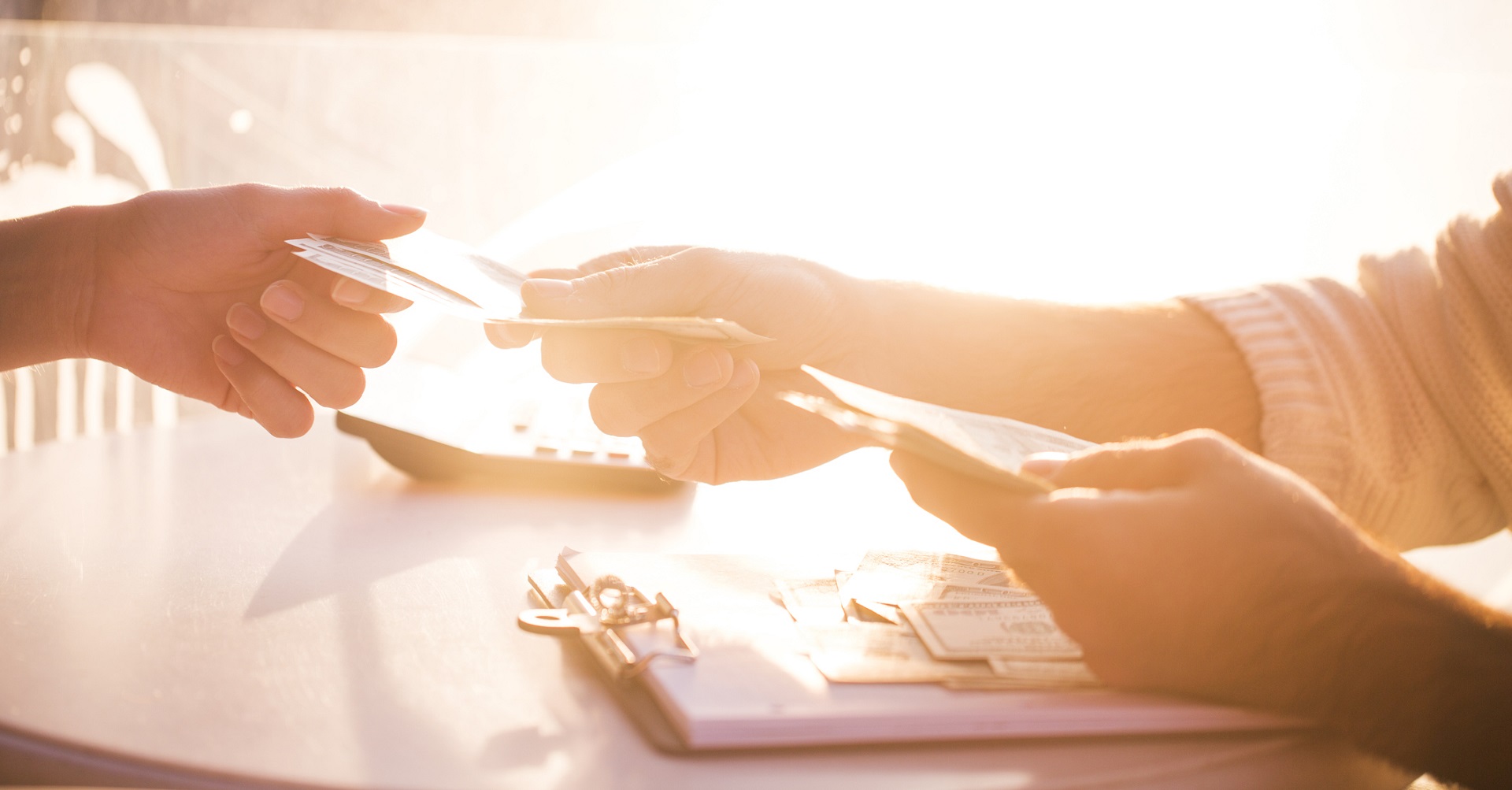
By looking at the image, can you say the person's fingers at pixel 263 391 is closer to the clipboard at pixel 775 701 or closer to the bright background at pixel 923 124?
the clipboard at pixel 775 701

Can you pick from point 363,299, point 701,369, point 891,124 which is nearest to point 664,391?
point 701,369

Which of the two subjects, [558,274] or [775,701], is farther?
[558,274]

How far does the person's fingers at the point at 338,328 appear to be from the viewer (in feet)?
2.67

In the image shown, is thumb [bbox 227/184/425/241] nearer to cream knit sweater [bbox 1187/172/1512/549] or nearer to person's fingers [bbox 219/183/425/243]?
person's fingers [bbox 219/183/425/243]

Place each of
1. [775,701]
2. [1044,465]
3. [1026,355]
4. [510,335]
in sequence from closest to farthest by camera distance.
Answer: [775,701] < [1044,465] < [510,335] < [1026,355]

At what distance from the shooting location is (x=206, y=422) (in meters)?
1.23

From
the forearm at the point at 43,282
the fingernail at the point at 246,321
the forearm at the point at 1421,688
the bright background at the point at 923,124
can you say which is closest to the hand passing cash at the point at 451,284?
the fingernail at the point at 246,321

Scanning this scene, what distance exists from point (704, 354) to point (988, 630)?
355 millimetres

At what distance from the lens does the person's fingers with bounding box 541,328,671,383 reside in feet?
2.50

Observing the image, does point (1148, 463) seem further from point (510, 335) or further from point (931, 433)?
point (510, 335)

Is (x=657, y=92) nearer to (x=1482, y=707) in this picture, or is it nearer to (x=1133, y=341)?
(x=1133, y=341)

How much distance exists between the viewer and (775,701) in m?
0.44

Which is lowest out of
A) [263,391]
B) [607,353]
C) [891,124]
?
[263,391]

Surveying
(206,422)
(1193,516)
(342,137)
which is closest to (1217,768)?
(1193,516)
